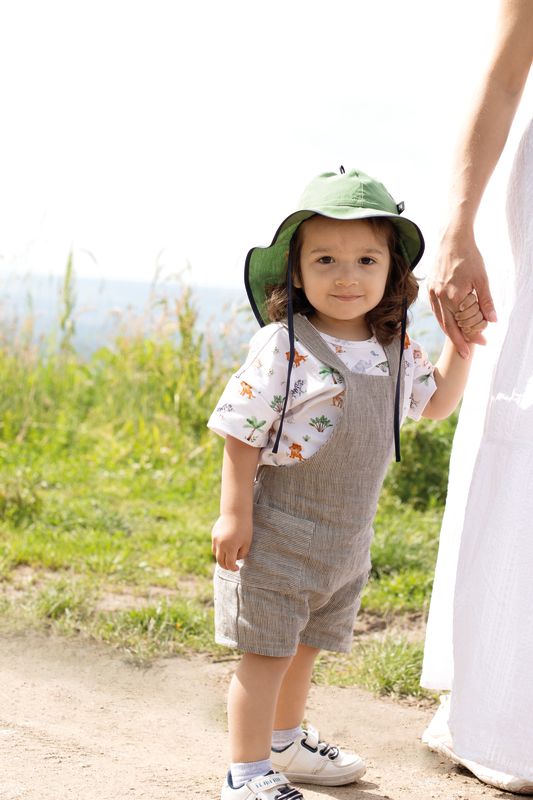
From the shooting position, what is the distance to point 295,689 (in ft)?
8.08

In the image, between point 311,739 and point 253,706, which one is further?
point 311,739

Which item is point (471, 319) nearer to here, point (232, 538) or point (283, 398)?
point (283, 398)

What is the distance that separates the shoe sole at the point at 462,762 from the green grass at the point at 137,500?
42 cm

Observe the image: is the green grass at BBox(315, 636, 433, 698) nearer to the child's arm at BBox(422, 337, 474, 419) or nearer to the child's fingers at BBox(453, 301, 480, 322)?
the child's arm at BBox(422, 337, 474, 419)

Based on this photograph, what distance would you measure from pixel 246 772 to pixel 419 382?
950 mm

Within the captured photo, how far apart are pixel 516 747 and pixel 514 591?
31cm

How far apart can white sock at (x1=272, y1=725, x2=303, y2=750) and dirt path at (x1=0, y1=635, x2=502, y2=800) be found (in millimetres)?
133

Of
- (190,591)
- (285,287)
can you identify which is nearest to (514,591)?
(285,287)

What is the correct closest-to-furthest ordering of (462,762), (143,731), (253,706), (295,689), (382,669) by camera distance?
(253,706) < (295,689) < (462,762) < (143,731) < (382,669)

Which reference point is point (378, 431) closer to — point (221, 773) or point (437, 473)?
point (221, 773)

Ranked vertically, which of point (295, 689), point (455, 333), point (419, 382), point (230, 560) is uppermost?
point (455, 333)

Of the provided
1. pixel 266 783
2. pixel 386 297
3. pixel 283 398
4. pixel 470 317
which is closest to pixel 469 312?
pixel 470 317

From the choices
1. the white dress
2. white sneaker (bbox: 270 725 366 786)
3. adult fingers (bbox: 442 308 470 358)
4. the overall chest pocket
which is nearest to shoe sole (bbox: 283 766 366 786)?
white sneaker (bbox: 270 725 366 786)

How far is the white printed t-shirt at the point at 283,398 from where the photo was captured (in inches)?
85.8
